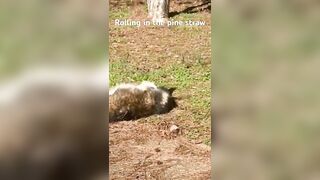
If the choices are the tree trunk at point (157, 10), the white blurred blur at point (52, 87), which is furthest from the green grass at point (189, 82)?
the tree trunk at point (157, 10)

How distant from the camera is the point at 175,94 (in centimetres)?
450

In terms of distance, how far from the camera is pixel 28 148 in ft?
14.2

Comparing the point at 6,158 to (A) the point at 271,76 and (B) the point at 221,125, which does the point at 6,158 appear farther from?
(A) the point at 271,76

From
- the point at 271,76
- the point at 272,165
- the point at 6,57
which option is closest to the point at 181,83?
the point at 271,76

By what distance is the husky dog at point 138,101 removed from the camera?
14.5 feet

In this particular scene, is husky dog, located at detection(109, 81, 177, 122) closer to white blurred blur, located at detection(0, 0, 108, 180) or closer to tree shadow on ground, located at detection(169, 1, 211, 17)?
white blurred blur, located at detection(0, 0, 108, 180)

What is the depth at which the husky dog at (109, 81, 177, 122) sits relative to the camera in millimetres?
4418

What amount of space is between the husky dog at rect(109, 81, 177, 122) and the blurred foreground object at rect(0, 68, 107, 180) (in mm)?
100

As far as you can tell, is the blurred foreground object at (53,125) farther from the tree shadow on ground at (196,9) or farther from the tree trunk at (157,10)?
the tree shadow on ground at (196,9)

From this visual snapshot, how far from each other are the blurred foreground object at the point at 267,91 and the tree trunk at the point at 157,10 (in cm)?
53

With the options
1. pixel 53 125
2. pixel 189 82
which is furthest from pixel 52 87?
pixel 189 82

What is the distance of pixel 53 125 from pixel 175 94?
1.04 metres

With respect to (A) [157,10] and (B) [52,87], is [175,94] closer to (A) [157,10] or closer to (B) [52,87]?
(A) [157,10]

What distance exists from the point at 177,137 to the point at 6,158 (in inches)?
55.3
